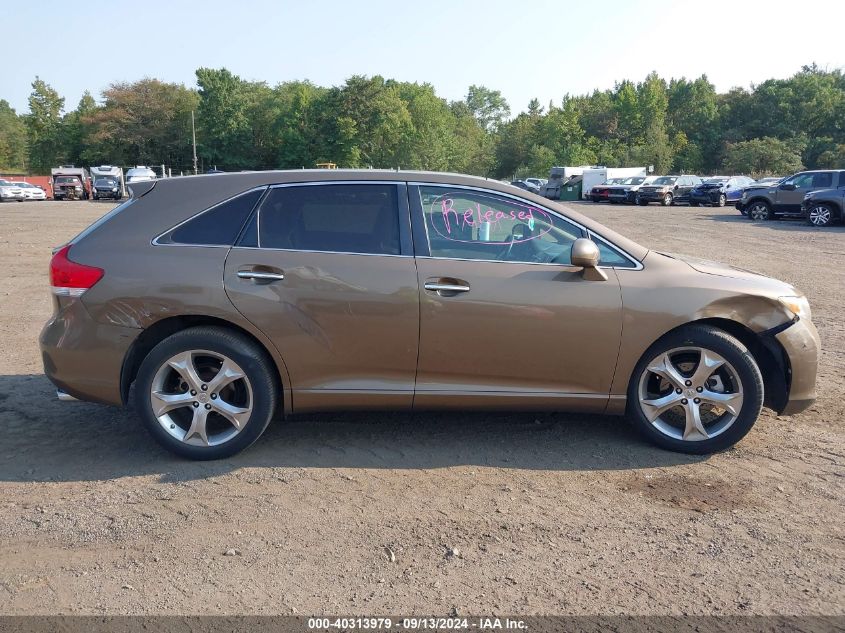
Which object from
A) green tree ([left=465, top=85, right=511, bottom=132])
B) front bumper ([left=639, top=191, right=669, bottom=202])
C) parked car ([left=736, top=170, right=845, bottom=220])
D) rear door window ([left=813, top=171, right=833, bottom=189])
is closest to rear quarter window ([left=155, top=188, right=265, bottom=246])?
parked car ([left=736, top=170, right=845, bottom=220])

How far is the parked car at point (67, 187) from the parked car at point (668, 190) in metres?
36.6

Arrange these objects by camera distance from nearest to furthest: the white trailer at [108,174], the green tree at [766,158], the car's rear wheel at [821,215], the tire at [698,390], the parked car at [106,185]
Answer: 1. the tire at [698,390]
2. the car's rear wheel at [821,215]
3. the parked car at [106,185]
4. the white trailer at [108,174]
5. the green tree at [766,158]

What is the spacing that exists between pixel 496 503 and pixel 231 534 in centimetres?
136

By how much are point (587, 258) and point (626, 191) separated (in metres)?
39.5

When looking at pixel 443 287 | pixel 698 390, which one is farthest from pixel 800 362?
pixel 443 287

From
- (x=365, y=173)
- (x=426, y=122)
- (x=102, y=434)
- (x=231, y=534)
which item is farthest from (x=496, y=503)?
(x=426, y=122)

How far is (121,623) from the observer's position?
2.87m

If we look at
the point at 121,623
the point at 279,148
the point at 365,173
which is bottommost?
the point at 121,623

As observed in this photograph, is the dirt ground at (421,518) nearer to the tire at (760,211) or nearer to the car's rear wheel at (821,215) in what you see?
the car's rear wheel at (821,215)

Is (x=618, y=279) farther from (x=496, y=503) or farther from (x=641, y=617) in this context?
(x=641, y=617)

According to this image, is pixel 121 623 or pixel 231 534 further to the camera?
pixel 231 534

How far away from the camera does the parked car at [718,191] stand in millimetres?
38156

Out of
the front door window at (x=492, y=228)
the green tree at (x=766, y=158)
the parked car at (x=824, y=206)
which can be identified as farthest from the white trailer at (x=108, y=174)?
the green tree at (x=766, y=158)

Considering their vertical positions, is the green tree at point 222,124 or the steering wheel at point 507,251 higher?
the green tree at point 222,124
